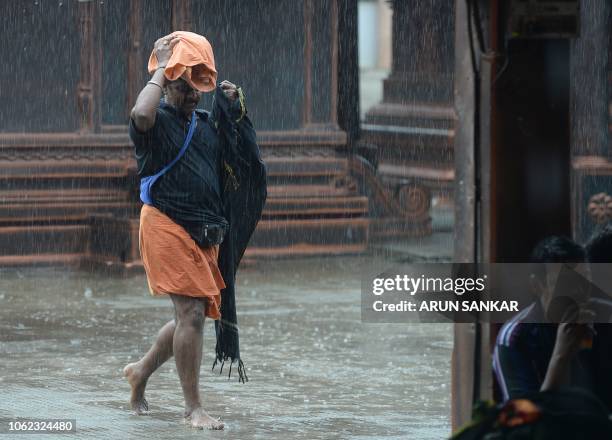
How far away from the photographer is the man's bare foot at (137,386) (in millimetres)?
8641

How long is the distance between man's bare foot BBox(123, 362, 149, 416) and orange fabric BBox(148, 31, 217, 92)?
1512 millimetres

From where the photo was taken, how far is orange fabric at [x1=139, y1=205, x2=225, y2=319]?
8289mm

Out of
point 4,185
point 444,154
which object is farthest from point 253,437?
point 444,154

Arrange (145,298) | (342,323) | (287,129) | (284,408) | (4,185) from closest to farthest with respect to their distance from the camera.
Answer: (284,408) → (342,323) → (145,298) → (4,185) → (287,129)

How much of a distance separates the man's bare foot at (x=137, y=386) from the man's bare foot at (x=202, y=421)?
0.43 meters

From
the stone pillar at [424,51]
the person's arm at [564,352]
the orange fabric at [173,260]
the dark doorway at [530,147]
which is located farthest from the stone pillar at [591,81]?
the person's arm at [564,352]

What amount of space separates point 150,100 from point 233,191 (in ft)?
2.42

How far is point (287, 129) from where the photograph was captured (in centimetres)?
1703

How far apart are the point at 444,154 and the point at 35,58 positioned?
6263mm

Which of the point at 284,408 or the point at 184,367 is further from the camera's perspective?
the point at 284,408

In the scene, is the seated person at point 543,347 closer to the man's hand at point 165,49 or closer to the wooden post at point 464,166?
the wooden post at point 464,166

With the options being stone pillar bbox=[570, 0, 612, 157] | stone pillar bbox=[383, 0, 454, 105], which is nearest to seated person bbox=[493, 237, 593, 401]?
stone pillar bbox=[570, 0, 612, 157]

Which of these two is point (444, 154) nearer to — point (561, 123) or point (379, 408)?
point (379, 408)

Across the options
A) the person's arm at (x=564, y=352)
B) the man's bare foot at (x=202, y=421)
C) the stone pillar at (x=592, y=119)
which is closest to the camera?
the person's arm at (x=564, y=352)
